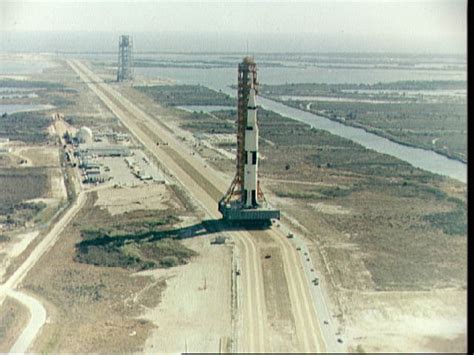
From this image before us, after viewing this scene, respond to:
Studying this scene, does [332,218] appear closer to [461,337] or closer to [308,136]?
[461,337]

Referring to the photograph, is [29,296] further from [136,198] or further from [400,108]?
[400,108]

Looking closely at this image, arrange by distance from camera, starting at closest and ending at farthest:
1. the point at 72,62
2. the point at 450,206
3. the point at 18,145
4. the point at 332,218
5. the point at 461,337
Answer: the point at 461,337 < the point at 332,218 < the point at 450,206 < the point at 18,145 < the point at 72,62

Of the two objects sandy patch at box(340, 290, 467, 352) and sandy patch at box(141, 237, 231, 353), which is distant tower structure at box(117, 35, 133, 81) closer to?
sandy patch at box(141, 237, 231, 353)

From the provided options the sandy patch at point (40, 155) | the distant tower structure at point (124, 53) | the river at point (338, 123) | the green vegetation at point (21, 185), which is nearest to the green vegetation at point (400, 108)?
the river at point (338, 123)

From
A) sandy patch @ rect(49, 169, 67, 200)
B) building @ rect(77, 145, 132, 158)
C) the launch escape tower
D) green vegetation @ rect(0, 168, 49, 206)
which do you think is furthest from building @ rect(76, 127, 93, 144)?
the launch escape tower

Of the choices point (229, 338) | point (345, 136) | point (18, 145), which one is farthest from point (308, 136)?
point (229, 338)

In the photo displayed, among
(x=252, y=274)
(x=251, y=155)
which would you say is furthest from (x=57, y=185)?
(x=252, y=274)
